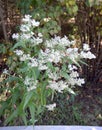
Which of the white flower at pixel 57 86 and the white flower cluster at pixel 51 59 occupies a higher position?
the white flower cluster at pixel 51 59

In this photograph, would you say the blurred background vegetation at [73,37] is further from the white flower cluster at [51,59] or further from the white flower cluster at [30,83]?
the white flower cluster at [30,83]

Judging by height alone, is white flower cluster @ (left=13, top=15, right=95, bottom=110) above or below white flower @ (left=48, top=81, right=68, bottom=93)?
above

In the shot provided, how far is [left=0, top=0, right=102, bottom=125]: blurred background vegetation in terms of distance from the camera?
2.87 meters

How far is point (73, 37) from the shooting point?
12.2 ft

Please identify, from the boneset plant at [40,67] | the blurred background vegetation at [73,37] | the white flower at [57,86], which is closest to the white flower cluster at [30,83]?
the boneset plant at [40,67]

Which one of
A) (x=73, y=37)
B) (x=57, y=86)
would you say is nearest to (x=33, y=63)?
(x=57, y=86)

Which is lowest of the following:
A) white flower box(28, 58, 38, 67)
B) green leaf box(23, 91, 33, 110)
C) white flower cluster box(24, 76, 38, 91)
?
green leaf box(23, 91, 33, 110)

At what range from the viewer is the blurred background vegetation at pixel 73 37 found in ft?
9.41

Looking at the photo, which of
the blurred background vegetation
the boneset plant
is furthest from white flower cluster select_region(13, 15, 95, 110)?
the blurred background vegetation

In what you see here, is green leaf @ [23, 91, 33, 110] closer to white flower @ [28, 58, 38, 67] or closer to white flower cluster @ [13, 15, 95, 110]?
white flower cluster @ [13, 15, 95, 110]

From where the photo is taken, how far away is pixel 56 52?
204cm

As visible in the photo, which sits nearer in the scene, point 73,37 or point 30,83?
point 30,83

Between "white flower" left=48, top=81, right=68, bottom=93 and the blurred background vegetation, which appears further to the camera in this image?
the blurred background vegetation

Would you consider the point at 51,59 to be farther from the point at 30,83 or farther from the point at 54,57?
the point at 30,83
